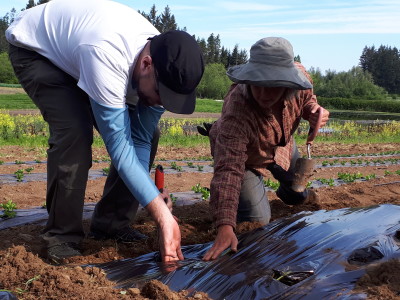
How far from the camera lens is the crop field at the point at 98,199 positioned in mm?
2146

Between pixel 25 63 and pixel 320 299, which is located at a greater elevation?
pixel 25 63

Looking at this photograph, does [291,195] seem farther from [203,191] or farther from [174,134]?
[174,134]

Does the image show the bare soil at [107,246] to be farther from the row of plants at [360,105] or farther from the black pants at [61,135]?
the row of plants at [360,105]

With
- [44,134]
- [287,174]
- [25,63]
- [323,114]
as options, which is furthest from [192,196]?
[44,134]

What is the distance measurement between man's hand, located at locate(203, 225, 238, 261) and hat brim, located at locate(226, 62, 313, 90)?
820mm

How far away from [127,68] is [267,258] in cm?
116

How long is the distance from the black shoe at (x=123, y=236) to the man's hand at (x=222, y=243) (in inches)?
32.0

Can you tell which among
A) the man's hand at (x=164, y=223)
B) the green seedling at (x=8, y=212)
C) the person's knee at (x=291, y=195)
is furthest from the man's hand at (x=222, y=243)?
the green seedling at (x=8, y=212)

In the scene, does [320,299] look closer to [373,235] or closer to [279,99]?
[373,235]

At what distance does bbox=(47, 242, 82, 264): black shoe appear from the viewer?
2.85 m

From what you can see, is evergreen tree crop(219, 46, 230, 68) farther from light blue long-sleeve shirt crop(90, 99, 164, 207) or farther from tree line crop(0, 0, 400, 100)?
light blue long-sleeve shirt crop(90, 99, 164, 207)

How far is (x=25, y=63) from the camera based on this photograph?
2.87 metres

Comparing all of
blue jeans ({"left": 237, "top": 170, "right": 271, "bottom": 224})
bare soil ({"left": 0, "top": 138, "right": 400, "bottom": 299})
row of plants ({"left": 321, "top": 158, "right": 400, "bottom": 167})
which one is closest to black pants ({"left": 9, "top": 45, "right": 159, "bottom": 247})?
bare soil ({"left": 0, "top": 138, "right": 400, "bottom": 299})

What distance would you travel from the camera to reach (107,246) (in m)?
3.19
